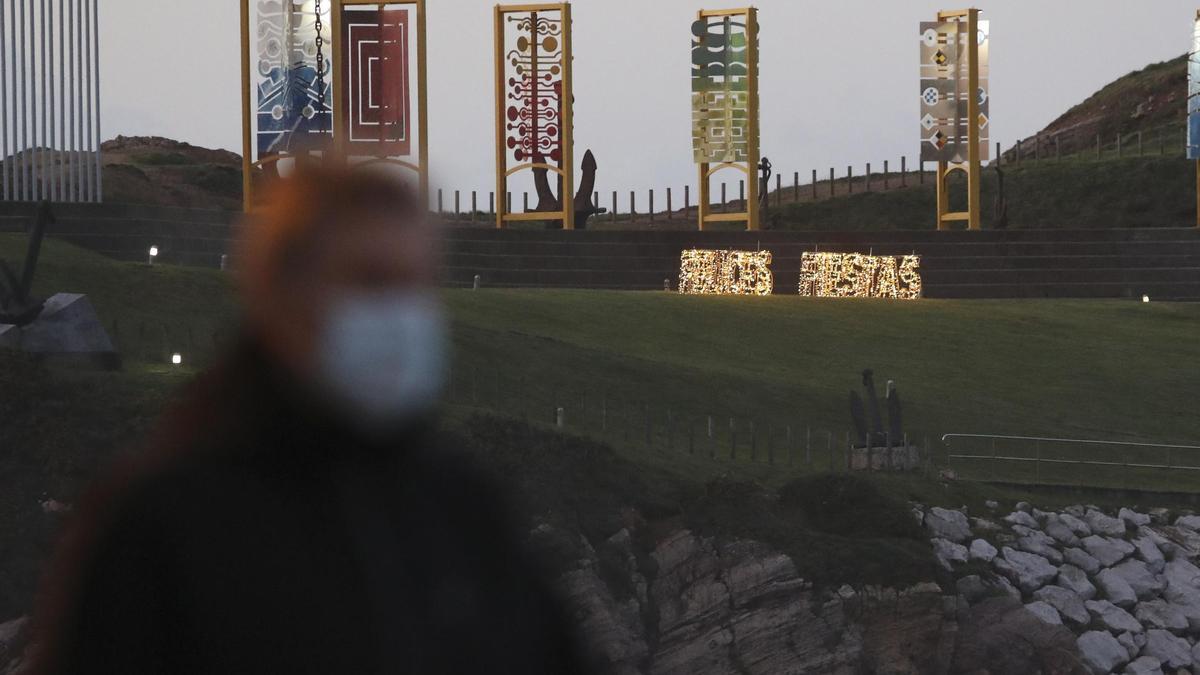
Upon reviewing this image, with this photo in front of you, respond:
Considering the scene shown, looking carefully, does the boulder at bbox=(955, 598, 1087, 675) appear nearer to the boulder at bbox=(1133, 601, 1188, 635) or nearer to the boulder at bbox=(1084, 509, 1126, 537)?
the boulder at bbox=(1133, 601, 1188, 635)

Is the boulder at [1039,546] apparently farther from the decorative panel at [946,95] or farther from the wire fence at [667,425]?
the decorative panel at [946,95]

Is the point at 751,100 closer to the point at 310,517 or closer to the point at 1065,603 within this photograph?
the point at 1065,603

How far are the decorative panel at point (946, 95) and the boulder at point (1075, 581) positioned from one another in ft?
74.1

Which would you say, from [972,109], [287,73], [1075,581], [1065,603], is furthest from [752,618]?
[972,109]

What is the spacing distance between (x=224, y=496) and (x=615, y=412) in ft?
72.3

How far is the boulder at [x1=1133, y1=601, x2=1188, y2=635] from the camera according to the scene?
71.7ft

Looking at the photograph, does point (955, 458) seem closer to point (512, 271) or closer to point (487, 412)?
point (487, 412)

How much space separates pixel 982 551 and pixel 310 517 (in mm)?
19431

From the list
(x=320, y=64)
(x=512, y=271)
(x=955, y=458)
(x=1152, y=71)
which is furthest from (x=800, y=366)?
(x=1152, y=71)

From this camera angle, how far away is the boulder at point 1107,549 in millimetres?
22266

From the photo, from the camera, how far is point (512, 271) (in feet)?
125

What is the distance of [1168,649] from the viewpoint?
70.7 ft

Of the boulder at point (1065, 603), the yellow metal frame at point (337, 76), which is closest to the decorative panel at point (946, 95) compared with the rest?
the yellow metal frame at point (337, 76)

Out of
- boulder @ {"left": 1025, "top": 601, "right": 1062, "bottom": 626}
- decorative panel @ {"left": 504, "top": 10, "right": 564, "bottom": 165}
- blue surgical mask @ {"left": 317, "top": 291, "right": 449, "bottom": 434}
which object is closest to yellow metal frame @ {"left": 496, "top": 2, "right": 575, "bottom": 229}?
decorative panel @ {"left": 504, "top": 10, "right": 564, "bottom": 165}
